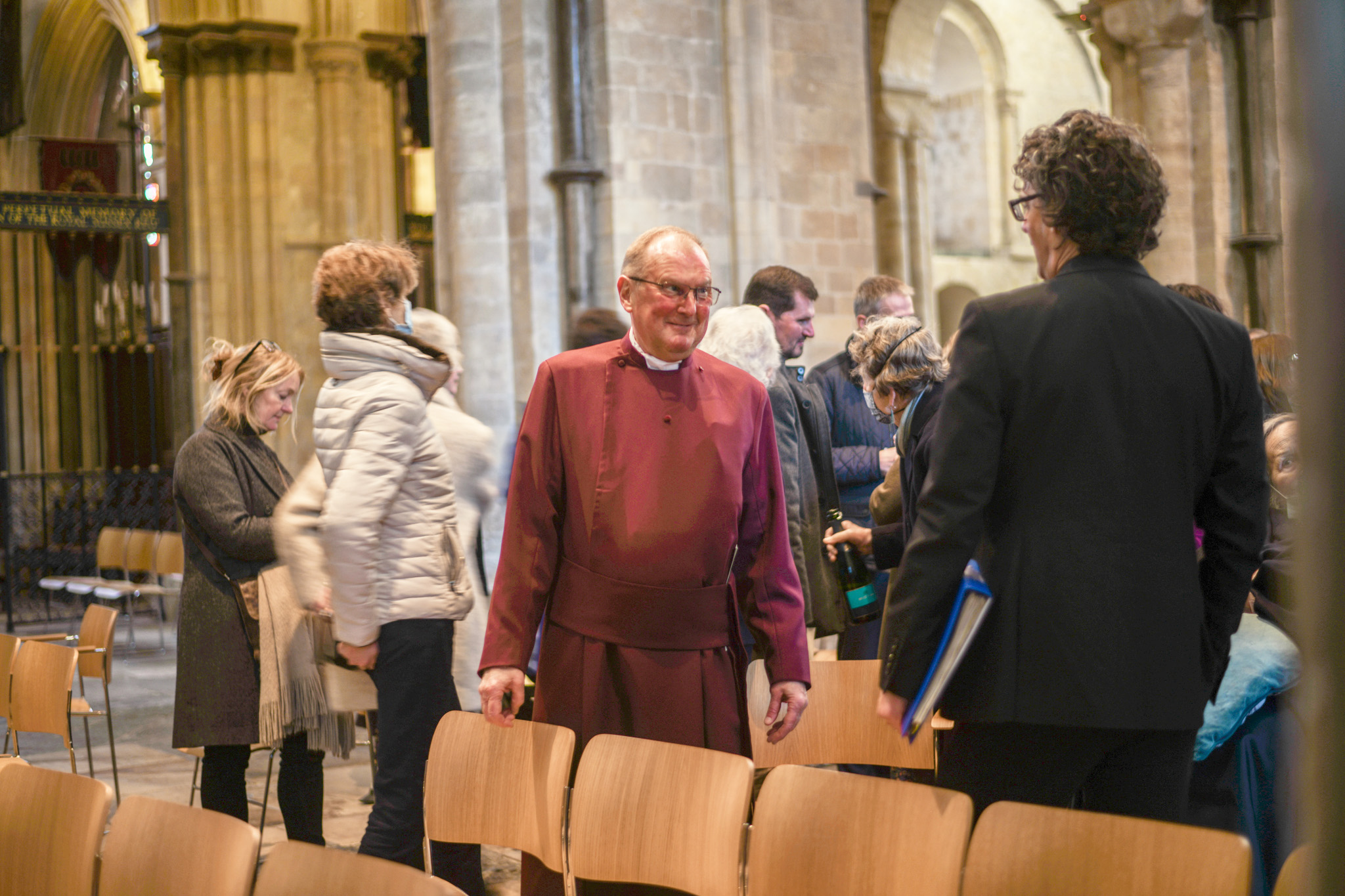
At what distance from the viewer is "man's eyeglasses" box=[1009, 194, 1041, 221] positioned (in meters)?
2.09

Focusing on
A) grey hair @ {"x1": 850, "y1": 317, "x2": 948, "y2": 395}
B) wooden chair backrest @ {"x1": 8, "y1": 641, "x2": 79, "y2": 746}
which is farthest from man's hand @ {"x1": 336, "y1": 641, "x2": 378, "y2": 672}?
grey hair @ {"x1": 850, "y1": 317, "x2": 948, "y2": 395}

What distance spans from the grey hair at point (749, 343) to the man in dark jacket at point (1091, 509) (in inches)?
79.6

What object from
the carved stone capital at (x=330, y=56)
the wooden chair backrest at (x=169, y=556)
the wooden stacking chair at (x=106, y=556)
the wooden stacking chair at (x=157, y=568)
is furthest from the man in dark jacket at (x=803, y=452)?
the carved stone capital at (x=330, y=56)

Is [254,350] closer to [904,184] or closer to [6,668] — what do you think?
[6,668]

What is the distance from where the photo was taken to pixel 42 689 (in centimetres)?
403

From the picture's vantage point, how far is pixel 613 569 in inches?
103

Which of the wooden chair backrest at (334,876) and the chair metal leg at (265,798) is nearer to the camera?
the wooden chair backrest at (334,876)

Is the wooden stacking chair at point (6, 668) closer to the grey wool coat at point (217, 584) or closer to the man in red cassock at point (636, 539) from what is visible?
the grey wool coat at point (217, 584)

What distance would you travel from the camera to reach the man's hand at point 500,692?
265cm

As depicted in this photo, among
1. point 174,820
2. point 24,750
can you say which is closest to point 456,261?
point 24,750

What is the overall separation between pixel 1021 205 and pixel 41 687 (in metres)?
3.32

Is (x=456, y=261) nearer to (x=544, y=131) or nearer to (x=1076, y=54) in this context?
(x=544, y=131)

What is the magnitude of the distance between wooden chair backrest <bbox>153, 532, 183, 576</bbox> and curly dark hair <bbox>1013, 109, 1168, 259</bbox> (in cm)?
817

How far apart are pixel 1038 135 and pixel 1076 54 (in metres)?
20.8
